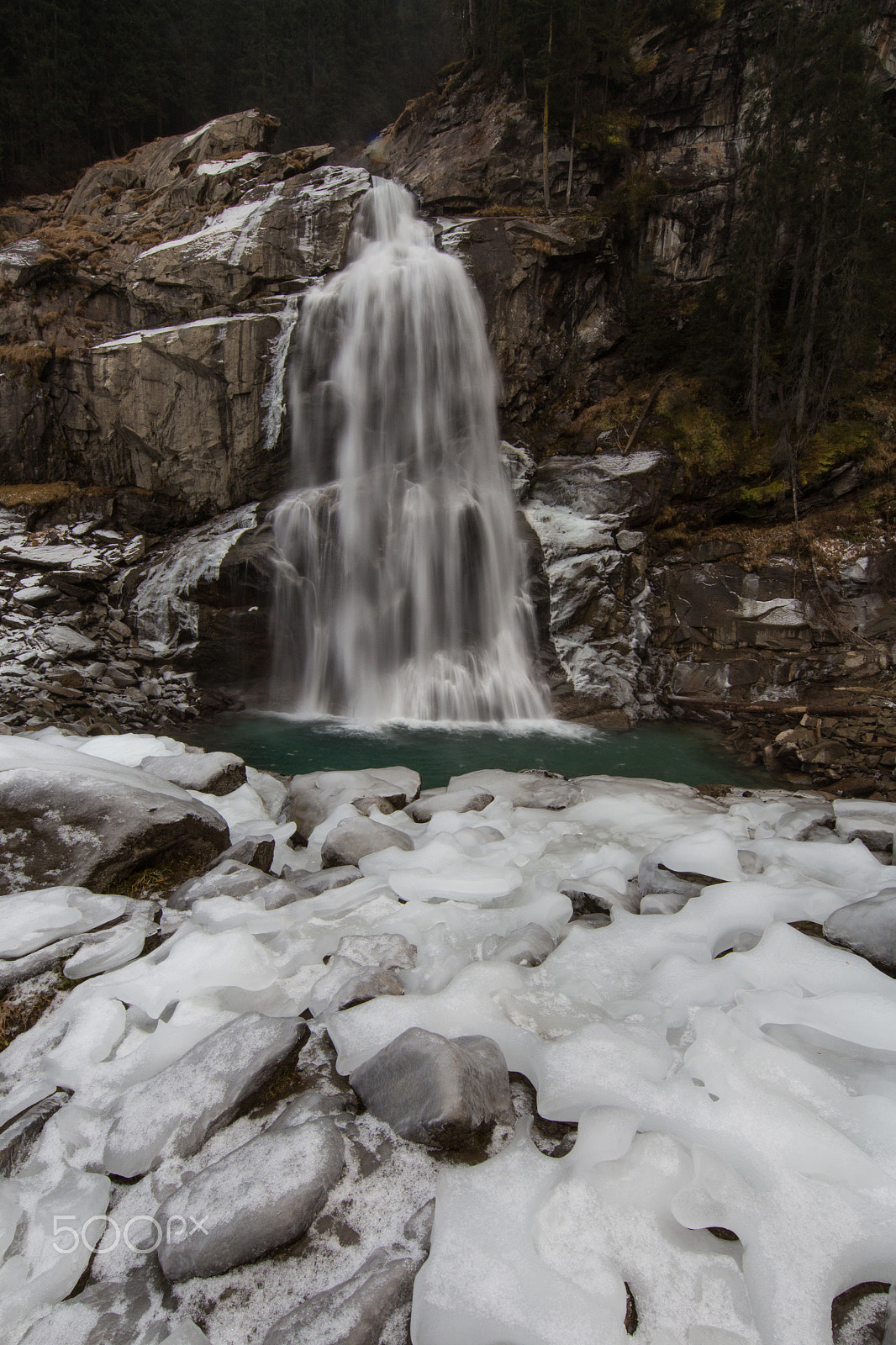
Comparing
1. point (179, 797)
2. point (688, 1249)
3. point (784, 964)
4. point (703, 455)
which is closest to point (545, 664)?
point (703, 455)

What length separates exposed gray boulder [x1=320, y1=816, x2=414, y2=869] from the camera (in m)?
3.94

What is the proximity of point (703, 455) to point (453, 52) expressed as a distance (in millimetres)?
30441

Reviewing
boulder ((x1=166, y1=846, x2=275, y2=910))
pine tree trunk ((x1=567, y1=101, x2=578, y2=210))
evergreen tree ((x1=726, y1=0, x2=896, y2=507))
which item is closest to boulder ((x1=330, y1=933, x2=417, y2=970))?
boulder ((x1=166, y1=846, x2=275, y2=910))

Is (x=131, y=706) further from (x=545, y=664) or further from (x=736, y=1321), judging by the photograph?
(x=736, y=1321)

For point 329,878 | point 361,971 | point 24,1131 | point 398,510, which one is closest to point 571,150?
point 398,510

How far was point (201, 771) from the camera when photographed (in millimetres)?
5336

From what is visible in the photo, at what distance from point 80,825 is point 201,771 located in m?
1.98

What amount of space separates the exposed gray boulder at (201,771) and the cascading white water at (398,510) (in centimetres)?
708

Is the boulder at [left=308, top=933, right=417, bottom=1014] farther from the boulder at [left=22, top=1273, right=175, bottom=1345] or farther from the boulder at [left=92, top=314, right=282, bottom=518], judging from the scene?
the boulder at [left=92, top=314, right=282, bottom=518]

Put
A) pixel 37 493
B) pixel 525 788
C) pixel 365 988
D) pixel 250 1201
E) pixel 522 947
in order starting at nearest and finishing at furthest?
pixel 250 1201 → pixel 365 988 → pixel 522 947 → pixel 525 788 → pixel 37 493

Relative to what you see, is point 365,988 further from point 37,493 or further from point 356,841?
point 37,493

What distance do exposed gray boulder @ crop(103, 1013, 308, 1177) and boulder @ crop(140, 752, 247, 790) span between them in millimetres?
3351

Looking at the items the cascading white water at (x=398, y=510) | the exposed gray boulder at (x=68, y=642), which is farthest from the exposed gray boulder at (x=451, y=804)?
the exposed gray boulder at (x=68, y=642)

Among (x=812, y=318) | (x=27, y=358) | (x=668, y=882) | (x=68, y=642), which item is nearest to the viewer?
(x=668, y=882)
